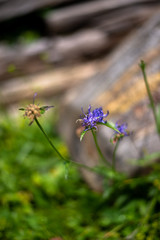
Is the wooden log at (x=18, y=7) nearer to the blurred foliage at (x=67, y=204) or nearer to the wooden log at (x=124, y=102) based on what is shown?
the wooden log at (x=124, y=102)

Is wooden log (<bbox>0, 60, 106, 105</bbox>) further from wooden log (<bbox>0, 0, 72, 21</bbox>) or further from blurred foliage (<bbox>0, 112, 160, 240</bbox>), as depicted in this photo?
blurred foliage (<bbox>0, 112, 160, 240</bbox>)

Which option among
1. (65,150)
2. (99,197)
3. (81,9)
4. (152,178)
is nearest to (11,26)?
(81,9)

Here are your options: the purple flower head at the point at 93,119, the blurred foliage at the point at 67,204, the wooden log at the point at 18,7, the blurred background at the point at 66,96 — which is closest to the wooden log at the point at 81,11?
the blurred background at the point at 66,96

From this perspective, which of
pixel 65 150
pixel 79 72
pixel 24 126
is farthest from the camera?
pixel 79 72

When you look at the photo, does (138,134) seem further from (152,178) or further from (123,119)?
(152,178)

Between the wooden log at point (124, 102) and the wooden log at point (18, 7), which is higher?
the wooden log at point (18, 7)

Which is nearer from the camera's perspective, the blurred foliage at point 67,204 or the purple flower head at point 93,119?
the purple flower head at point 93,119
